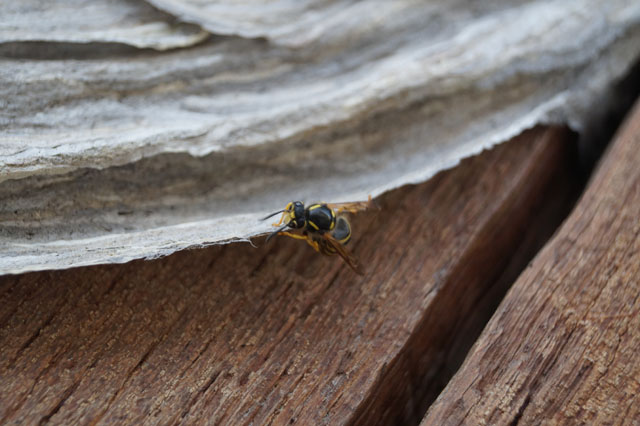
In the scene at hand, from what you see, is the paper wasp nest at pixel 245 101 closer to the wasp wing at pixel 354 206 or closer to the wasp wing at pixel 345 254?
the wasp wing at pixel 354 206

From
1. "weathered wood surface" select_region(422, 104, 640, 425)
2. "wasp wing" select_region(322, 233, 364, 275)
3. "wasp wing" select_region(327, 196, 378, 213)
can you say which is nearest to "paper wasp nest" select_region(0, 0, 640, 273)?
"wasp wing" select_region(327, 196, 378, 213)

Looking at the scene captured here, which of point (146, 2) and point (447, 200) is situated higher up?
point (146, 2)

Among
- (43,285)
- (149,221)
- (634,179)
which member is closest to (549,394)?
(634,179)

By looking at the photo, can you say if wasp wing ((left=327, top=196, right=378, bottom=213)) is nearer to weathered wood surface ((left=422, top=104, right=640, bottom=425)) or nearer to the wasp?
the wasp

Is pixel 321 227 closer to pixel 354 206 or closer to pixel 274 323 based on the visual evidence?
pixel 354 206

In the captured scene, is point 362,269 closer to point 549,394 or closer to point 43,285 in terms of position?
point 549,394
